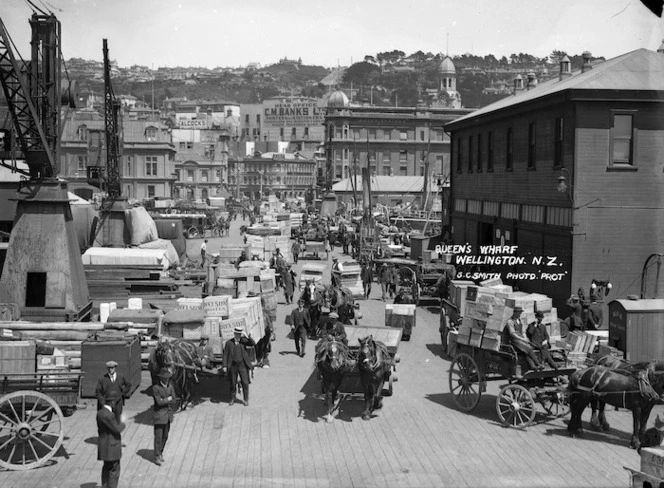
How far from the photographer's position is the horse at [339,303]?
2591 cm

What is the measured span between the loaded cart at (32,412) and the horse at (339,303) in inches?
486

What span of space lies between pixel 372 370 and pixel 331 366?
2.57 feet

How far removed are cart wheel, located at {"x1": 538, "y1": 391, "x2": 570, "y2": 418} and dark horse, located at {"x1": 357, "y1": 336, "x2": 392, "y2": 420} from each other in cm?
297

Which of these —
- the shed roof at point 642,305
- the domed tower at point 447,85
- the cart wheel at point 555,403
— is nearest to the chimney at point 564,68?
the shed roof at point 642,305

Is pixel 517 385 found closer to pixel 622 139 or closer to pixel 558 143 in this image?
pixel 622 139

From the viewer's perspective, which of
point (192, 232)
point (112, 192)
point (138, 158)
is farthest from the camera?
point (138, 158)

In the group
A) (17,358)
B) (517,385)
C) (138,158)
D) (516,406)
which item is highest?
(138,158)

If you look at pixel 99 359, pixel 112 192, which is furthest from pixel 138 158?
pixel 99 359

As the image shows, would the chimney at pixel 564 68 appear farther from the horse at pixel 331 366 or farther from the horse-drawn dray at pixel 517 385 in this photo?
the horse at pixel 331 366

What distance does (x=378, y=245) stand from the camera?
4794 cm

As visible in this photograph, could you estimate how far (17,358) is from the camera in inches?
599

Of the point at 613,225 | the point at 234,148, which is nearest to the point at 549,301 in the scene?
the point at 613,225

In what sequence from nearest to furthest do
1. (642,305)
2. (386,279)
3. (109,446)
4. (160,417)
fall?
(109,446)
(160,417)
(642,305)
(386,279)

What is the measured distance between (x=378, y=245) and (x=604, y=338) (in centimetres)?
2755
